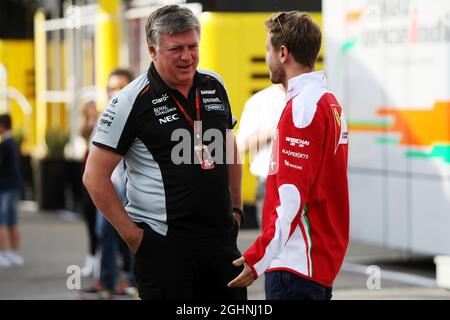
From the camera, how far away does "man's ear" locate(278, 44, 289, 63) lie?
16.2 ft

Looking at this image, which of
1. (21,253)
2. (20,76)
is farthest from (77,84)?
(21,253)

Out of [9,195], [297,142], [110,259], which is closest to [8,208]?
[9,195]

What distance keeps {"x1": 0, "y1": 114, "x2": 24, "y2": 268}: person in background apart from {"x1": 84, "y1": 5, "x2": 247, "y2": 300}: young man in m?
8.10

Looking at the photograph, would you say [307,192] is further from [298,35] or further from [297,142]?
[298,35]

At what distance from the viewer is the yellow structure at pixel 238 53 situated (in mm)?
15836

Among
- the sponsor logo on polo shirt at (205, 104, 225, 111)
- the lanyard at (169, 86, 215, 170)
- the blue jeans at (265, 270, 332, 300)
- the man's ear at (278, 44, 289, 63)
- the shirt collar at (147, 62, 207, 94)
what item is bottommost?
the blue jeans at (265, 270, 332, 300)

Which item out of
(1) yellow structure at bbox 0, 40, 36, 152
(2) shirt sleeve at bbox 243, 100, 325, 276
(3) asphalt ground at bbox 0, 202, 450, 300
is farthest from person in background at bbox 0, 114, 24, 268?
(1) yellow structure at bbox 0, 40, 36, 152

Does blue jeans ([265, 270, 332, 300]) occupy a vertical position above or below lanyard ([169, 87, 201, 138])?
below

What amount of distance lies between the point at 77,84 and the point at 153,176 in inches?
675

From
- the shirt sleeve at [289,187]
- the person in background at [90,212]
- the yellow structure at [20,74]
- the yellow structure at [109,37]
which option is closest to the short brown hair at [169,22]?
the shirt sleeve at [289,187]

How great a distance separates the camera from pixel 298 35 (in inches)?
193

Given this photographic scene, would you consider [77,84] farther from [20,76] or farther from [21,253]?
[21,253]

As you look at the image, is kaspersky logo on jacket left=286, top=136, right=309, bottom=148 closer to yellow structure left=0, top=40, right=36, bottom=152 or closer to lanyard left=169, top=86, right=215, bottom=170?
lanyard left=169, top=86, right=215, bottom=170

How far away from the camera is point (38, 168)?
69.5 feet
